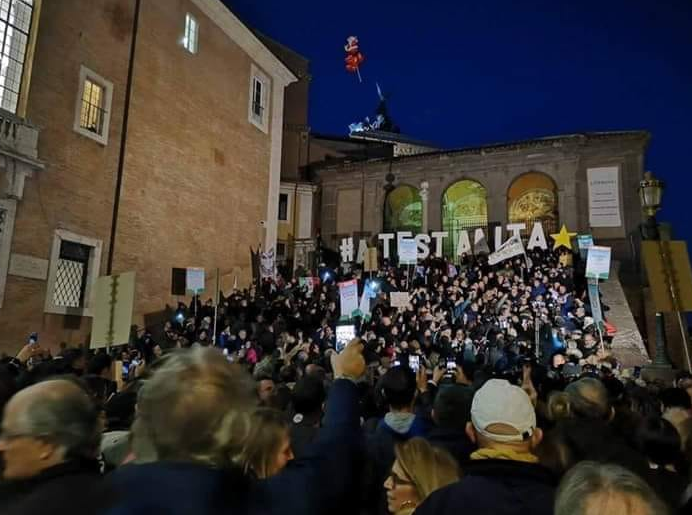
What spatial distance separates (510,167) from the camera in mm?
28281

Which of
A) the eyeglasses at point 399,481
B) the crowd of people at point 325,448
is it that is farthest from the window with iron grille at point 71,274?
the eyeglasses at point 399,481

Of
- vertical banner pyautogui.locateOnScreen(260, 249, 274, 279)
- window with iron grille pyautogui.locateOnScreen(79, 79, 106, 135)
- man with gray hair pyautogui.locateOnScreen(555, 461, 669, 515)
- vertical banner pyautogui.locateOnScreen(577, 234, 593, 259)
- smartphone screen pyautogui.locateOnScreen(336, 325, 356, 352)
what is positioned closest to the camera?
man with gray hair pyautogui.locateOnScreen(555, 461, 669, 515)

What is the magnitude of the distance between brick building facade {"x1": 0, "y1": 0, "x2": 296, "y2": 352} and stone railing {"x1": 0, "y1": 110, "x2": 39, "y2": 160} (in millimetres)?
38

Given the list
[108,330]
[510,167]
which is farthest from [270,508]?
[510,167]

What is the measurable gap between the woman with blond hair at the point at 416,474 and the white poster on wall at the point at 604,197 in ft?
84.3

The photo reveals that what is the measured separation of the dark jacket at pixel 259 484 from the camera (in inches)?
56.5

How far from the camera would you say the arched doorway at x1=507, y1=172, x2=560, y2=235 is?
2944cm

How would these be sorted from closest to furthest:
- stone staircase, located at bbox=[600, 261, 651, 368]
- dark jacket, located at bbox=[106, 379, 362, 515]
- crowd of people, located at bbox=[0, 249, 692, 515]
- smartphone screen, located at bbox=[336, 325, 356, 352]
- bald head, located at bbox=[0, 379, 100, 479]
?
dark jacket, located at bbox=[106, 379, 362, 515]
crowd of people, located at bbox=[0, 249, 692, 515]
bald head, located at bbox=[0, 379, 100, 479]
smartphone screen, located at bbox=[336, 325, 356, 352]
stone staircase, located at bbox=[600, 261, 651, 368]

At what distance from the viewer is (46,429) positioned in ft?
6.48

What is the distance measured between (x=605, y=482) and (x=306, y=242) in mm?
29068

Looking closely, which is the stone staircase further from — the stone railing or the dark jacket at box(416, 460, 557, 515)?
the stone railing

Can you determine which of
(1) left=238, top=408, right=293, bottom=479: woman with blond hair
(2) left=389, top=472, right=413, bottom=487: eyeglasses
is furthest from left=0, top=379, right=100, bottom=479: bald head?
(2) left=389, top=472, right=413, bottom=487: eyeglasses

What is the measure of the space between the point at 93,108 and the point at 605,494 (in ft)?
64.6

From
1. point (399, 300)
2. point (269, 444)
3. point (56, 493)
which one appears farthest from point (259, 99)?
point (56, 493)
